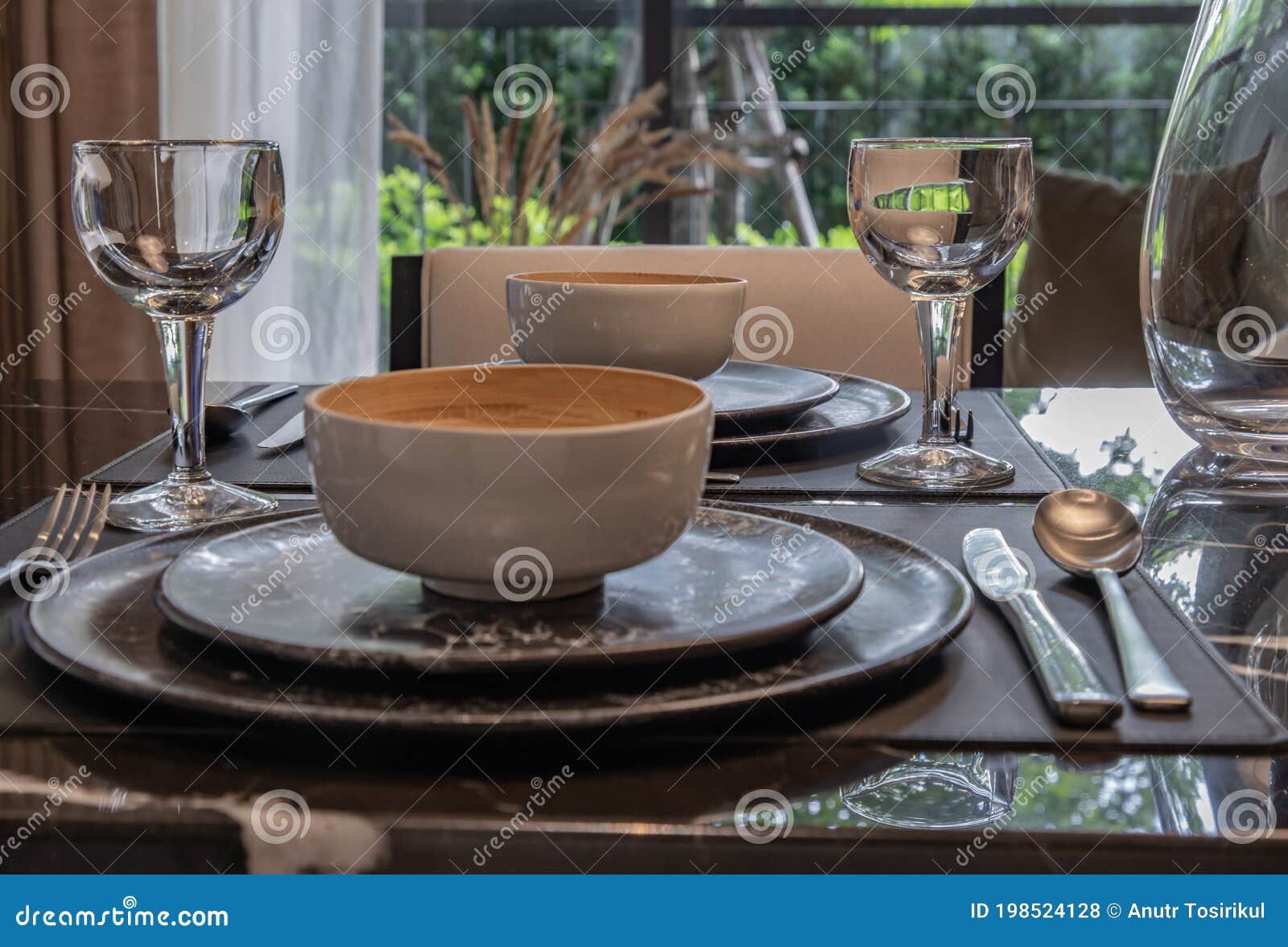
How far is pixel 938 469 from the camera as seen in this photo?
79cm

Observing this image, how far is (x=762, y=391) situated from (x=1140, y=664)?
0.54 metres

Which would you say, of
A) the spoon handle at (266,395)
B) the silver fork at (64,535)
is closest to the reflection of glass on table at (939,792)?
the silver fork at (64,535)

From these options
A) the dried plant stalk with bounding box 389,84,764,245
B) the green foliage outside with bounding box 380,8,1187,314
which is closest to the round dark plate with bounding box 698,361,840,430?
the dried plant stalk with bounding box 389,84,764,245

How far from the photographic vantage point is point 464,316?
4.72 ft

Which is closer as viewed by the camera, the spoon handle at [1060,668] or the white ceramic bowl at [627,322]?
the spoon handle at [1060,668]

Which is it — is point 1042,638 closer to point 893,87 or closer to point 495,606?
point 495,606

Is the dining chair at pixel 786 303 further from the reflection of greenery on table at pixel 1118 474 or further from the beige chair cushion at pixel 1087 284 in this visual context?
the beige chair cushion at pixel 1087 284

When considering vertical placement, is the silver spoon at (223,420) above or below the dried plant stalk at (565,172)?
below

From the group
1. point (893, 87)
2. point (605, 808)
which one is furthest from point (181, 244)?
point (893, 87)

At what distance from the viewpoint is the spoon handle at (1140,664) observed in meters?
0.42

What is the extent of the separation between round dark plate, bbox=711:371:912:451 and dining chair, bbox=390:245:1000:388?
374 millimetres

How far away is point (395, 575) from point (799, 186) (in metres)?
2.85

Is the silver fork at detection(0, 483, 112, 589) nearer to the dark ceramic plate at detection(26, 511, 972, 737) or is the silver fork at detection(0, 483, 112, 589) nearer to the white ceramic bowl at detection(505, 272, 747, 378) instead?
the dark ceramic plate at detection(26, 511, 972, 737)

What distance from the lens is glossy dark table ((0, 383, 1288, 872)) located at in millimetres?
354
